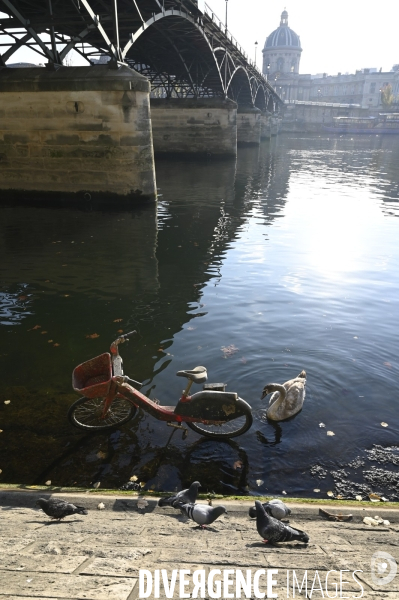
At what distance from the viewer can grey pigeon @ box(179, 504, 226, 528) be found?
3277mm

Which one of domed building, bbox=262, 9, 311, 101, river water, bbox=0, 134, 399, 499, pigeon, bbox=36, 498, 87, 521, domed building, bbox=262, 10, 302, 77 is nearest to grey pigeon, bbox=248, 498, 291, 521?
river water, bbox=0, 134, 399, 499

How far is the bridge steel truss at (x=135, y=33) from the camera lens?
Answer: 15.6m

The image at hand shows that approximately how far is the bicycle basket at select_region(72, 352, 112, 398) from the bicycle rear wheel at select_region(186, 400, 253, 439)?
1.14 meters

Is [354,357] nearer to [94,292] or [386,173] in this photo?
[94,292]

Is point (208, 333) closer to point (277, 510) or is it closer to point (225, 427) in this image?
point (225, 427)

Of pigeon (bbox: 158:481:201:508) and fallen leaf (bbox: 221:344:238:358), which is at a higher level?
pigeon (bbox: 158:481:201:508)

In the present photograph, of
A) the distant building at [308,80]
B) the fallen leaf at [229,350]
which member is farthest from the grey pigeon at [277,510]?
the distant building at [308,80]

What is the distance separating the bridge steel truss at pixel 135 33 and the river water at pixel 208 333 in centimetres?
666

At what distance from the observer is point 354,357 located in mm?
7133

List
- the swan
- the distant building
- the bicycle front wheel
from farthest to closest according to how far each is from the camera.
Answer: the distant building < the swan < the bicycle front wheel

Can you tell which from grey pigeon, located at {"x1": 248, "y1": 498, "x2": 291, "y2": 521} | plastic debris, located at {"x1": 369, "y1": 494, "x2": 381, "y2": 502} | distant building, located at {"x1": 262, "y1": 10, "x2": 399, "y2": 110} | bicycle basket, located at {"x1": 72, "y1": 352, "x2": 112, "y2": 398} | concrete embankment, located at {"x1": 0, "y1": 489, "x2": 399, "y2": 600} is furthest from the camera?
distant building, located at {"x1": 262, "y1": 10, "x2": 399, "y2": 110}

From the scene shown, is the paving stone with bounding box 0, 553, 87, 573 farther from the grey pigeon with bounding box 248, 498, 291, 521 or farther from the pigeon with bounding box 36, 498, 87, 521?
the grey pigeon with bounding box 248, 498, 291, 521

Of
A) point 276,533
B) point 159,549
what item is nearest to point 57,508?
point 159,549

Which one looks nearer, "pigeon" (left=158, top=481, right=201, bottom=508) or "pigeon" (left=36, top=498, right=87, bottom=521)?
"pigeon" (left=36, top=498, right=87, bottom=521)
